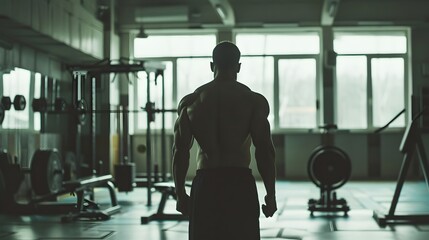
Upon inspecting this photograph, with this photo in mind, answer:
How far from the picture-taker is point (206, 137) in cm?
239

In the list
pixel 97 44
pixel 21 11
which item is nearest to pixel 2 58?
pixel 21 11

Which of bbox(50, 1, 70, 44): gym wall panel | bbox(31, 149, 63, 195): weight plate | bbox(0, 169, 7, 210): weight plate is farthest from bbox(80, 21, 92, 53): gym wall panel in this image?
bbox(0, 169, 7, 210): weight plate

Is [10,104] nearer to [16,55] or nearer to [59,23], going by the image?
[16,55]

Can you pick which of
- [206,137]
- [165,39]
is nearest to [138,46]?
[165,39]

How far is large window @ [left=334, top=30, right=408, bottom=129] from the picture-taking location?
11219 mm

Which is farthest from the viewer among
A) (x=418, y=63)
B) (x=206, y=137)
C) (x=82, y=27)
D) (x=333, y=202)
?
(x=418, y=63)

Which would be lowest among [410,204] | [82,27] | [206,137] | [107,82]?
[410,204]

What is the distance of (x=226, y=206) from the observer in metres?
2.38

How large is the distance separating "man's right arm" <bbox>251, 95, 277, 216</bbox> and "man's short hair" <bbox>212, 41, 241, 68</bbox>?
0.18 meters

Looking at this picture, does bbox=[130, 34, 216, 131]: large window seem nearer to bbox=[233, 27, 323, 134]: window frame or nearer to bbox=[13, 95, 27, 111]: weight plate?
bbox=[233, 27, 323, 134]: window frame

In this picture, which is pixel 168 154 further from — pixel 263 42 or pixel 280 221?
pixel 280 221

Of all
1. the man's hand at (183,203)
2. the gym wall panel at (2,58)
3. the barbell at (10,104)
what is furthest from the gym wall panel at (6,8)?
the man's hand at (183,203)

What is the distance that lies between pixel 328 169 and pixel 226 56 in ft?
14.0

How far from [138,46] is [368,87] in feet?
14.4
